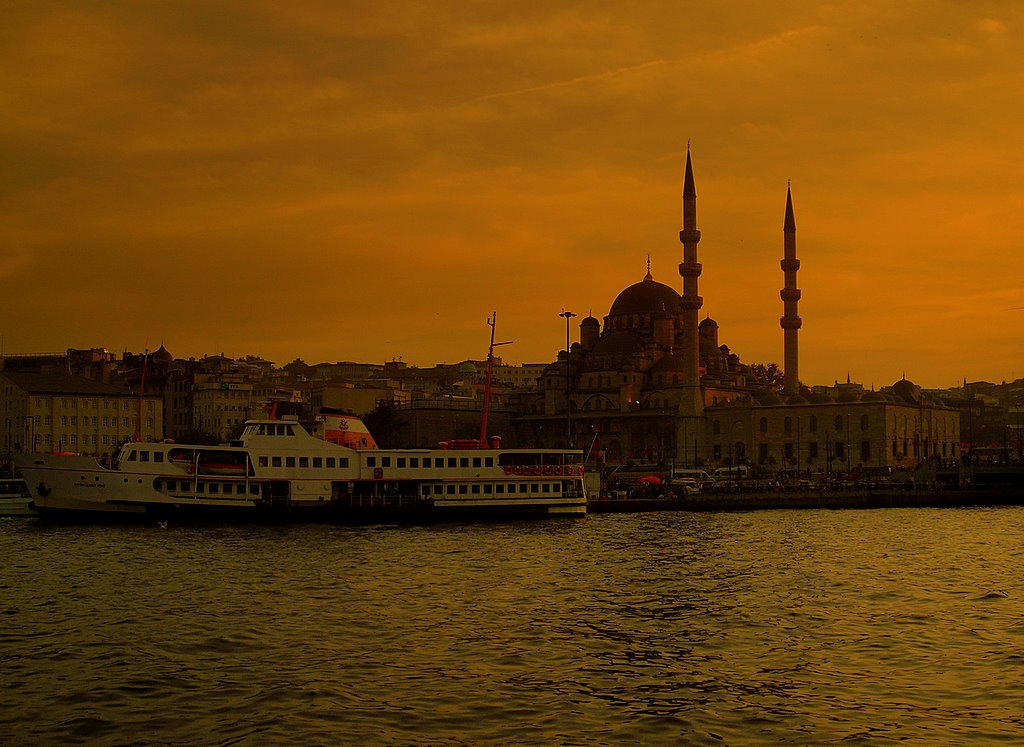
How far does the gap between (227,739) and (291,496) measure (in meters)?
30.2

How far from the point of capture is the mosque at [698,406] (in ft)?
303

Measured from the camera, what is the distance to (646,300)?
381 feet

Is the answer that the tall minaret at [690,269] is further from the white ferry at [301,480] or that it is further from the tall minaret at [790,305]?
the white ferry at [301,480]

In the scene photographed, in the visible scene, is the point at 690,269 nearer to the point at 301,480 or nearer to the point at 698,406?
the point at 698,406

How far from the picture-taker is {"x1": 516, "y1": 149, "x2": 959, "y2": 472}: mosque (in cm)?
9244

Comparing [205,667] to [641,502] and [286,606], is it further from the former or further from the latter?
[641,502]

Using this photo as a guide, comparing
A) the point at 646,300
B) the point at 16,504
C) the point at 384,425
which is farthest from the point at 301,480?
the point at 646,300

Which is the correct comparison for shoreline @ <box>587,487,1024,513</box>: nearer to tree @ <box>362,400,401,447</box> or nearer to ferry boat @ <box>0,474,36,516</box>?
ferry boat @ <box>0,474,36,516</box>

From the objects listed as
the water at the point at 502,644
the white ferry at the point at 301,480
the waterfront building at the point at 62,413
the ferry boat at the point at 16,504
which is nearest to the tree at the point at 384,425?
the waterfront building at the point at 62,413

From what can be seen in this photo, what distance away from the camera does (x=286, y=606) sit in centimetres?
2545

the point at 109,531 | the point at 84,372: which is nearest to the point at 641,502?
the point at 109,531

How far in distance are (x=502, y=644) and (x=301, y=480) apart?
25331mm

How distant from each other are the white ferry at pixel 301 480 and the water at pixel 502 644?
232 inches

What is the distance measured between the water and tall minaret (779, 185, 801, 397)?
5832 cm
